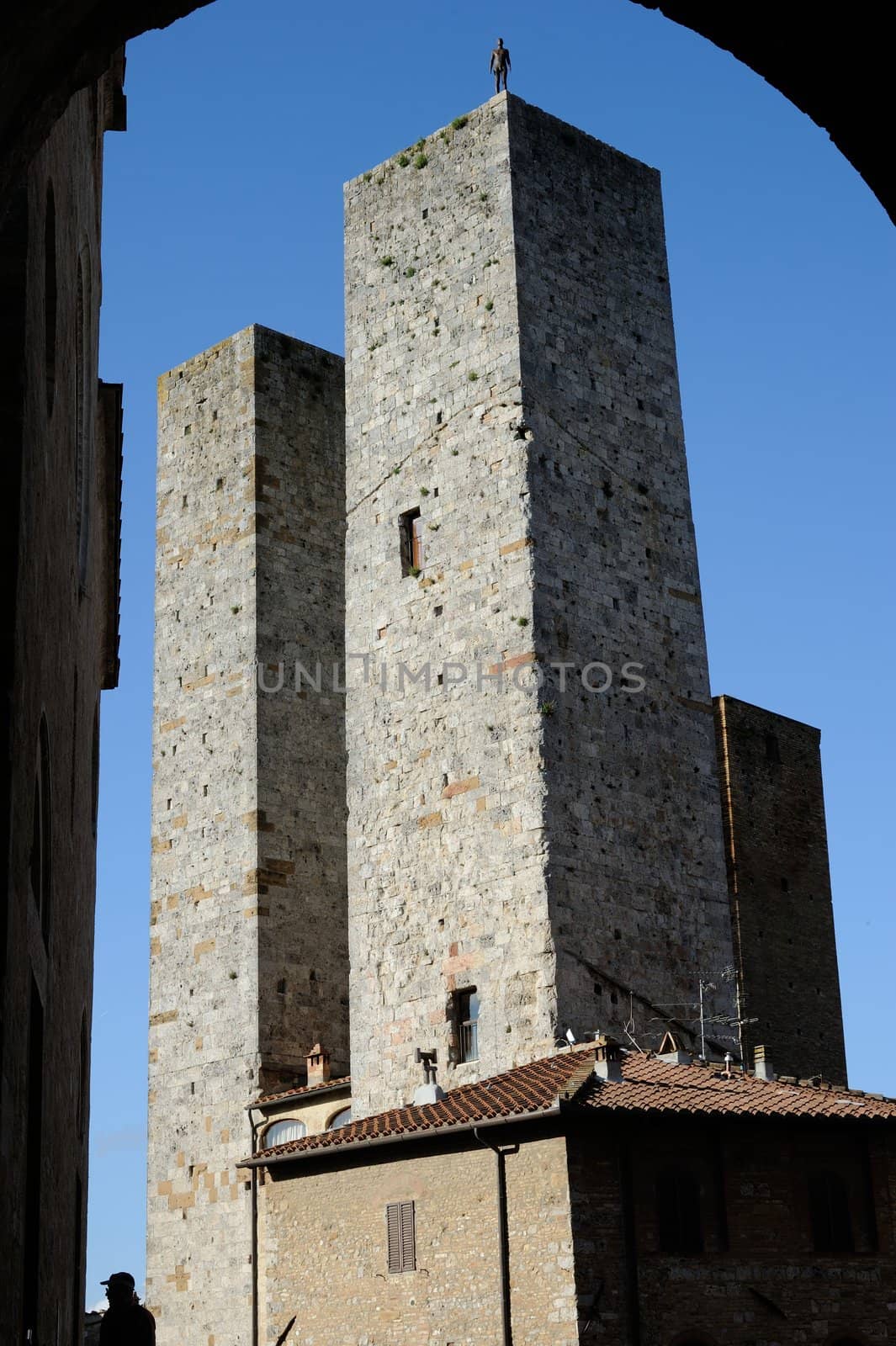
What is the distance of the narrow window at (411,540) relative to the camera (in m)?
Result: 20.8

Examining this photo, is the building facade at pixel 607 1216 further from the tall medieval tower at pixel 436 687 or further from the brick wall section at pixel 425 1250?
the tall medieval tower at pixel 436 687

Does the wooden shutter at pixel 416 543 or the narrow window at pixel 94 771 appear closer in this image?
the narrow window at pixel 94 771

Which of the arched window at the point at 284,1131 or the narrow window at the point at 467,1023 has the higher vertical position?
the narrow window at the point at 467,1023

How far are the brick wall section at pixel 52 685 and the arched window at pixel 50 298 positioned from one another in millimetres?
28

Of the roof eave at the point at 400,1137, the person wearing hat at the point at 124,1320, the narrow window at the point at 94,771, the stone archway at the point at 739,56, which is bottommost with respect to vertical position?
the person wearing hat at the point at 124,1320

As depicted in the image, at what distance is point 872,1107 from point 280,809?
9.15 meters

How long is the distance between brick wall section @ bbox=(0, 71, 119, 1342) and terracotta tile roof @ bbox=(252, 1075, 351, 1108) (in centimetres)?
697

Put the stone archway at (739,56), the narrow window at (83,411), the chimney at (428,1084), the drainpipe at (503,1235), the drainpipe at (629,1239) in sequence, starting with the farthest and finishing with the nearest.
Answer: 1. the chimney at (428,1084)
2. the drainpipe at (503,1235)
3. the drainpipe at (629,1239)
4. the narrow window at (83,411)
5. the stone archway at (739,56)

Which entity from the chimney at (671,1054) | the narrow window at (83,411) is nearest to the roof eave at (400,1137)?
the chimney at (671,1054)

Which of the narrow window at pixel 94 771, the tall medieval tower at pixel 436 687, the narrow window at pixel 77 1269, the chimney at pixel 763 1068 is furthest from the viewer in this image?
the tall medieval tower at pixel 436 687

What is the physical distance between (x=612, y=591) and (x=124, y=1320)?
1364 centimetres

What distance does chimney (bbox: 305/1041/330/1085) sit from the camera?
21.7 meters

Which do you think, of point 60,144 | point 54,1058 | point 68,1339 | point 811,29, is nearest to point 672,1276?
point 68,1339

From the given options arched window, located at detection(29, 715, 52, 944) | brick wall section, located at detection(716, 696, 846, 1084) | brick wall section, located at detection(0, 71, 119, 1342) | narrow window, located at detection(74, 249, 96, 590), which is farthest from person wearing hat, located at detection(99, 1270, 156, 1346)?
brick wall section, located at detection(716, 696, 846, 1084)
